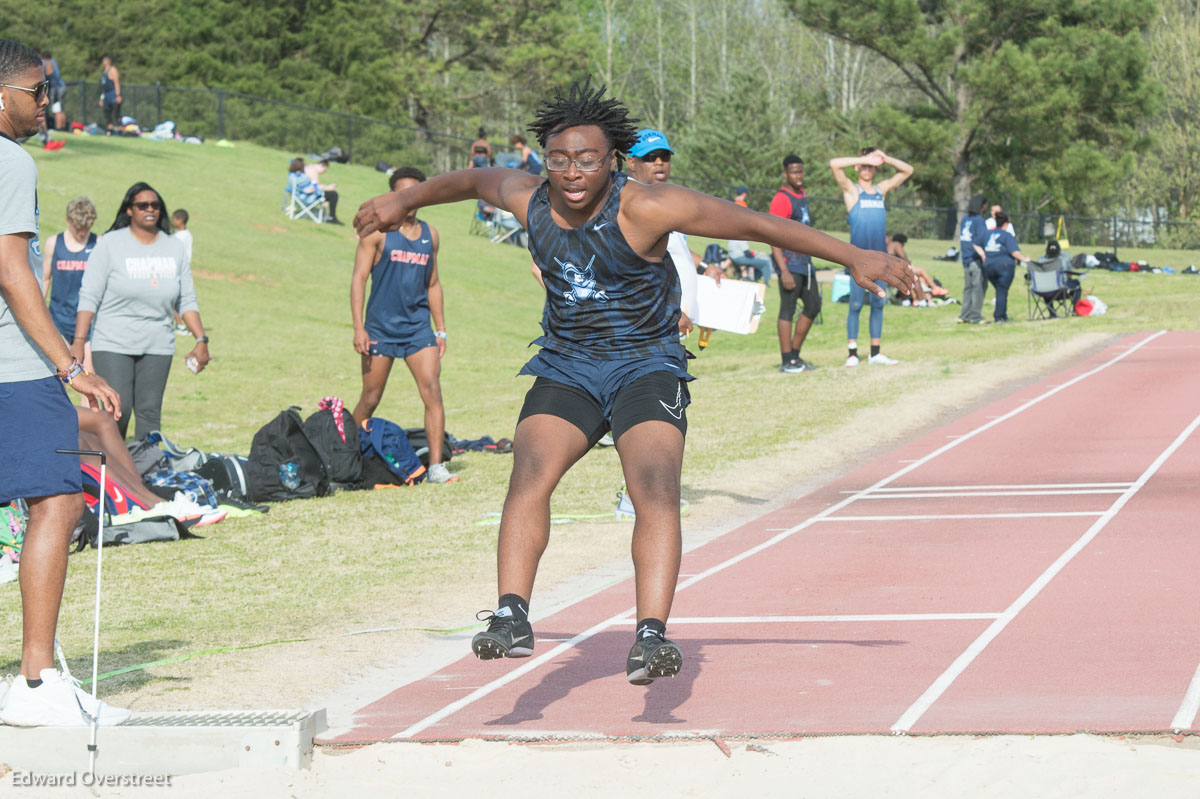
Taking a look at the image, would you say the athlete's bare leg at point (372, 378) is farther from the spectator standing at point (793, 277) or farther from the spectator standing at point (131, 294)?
the spectator standing at point (793, 277)

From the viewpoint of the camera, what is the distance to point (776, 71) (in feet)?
219

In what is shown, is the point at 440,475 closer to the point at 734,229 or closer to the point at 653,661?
the point at 734,229

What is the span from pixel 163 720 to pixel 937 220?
4519 centimetres

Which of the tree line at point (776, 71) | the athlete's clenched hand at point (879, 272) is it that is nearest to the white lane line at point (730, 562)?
the athlete's clenched hand at point (879, 272)

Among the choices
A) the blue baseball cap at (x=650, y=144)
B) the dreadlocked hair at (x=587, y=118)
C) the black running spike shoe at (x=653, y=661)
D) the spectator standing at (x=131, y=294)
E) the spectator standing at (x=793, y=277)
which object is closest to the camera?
the black running spike shoe at (x=653, y=661)

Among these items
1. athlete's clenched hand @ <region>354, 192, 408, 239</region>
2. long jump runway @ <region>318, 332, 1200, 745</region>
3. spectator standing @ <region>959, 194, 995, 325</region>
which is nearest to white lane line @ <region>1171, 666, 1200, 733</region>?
long jump runway @ <region>318, 332, 1200, 745</region>

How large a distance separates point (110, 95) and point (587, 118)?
3619 cm

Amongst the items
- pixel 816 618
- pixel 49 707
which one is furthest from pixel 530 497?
pixel 816 618

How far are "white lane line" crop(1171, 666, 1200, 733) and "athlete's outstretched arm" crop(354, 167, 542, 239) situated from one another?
2724 millimetres

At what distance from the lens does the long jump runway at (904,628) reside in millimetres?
4770

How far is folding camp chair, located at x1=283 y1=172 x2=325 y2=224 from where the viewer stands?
31.5m

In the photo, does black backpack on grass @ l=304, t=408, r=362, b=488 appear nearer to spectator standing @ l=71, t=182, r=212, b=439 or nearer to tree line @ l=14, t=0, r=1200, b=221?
spectator standing @ l=71, t=182, r=212, b=439

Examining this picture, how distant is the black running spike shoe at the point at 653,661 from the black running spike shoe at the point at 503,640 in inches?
14.0

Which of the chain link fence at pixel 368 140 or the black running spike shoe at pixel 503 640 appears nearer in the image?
the black running spike shoe at pixel 503 640
